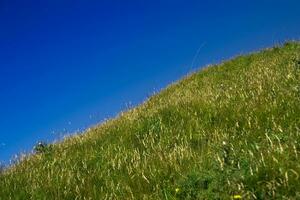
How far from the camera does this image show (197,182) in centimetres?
649

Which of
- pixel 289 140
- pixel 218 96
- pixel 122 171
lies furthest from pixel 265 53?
pixel 289 140

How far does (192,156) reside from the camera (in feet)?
25.1

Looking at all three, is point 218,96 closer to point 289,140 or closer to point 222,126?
point 222,126

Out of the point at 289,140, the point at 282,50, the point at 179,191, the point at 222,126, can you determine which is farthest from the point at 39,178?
the point at 282,50

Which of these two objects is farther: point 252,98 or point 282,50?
point 282,50

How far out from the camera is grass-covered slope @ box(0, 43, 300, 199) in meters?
6.00

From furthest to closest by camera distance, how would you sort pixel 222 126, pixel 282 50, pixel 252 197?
1. pixel 282 50
2. pixel 222 126
3. pixel 252 197

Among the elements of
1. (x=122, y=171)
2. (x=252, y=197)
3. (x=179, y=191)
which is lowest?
(x=252, y=197)

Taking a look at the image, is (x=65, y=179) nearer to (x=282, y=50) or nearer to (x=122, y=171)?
(x=122, y=171)

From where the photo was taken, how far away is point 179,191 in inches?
257

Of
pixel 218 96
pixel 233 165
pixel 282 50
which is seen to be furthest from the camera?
pixel 282 50

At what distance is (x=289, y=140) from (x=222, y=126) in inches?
112

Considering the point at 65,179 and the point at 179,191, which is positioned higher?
the point at 65,179

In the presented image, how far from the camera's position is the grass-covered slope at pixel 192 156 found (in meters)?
6.00
